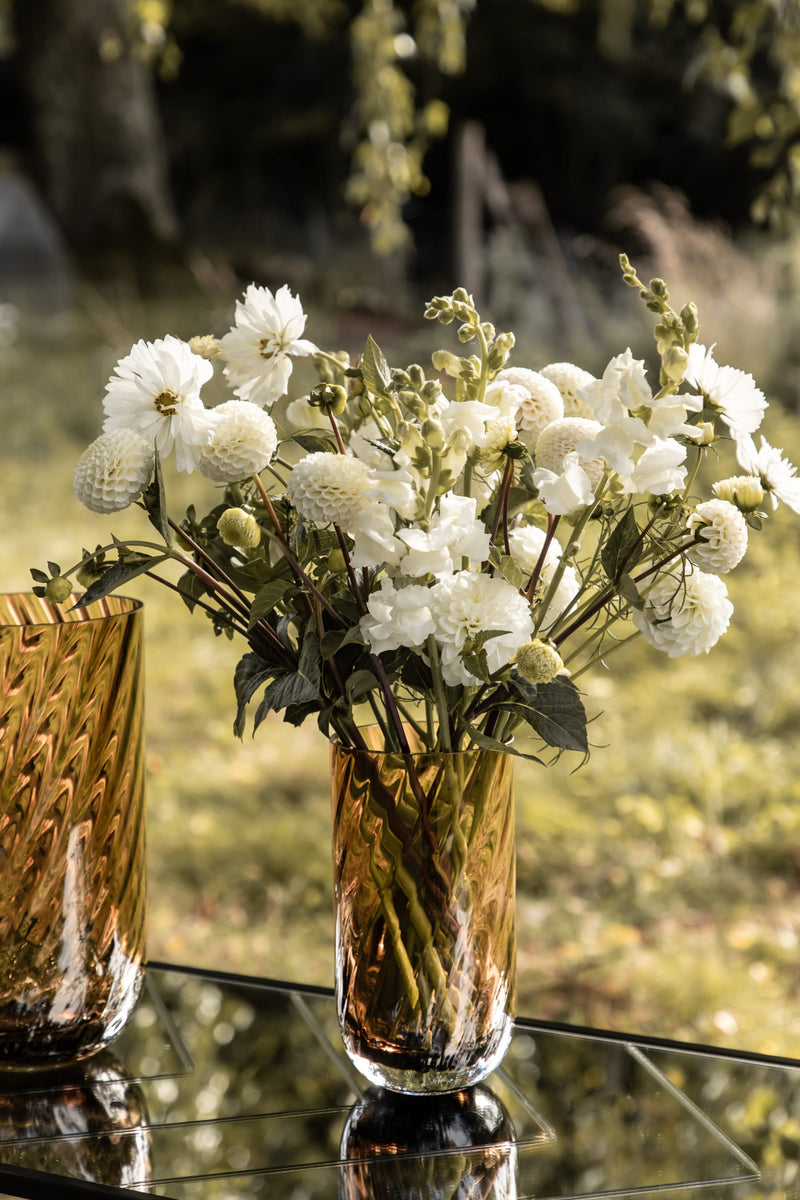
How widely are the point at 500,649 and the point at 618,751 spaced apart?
2.24m

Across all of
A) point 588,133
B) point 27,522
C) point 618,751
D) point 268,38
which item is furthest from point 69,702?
point 268,38

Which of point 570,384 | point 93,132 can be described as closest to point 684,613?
point 570,384

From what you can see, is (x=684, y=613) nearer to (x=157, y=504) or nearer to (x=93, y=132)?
(x=157, y=504)

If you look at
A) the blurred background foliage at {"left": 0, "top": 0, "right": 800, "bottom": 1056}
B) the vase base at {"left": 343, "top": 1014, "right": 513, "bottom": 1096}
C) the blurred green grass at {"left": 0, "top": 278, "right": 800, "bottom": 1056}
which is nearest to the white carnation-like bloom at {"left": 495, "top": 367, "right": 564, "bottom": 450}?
the vase base at {"left": 343, "top": 1014, "right": 513, "bottom": 1096}

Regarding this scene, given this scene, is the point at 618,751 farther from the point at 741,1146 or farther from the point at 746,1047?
the point at 741,1146

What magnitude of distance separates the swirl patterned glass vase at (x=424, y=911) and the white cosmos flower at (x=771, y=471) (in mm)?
211

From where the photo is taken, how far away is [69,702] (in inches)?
30.0

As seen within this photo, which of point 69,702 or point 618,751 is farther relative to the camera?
point 618,751

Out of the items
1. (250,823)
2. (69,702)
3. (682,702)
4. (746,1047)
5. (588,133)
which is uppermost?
(588,133)

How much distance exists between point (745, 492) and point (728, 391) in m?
0.06

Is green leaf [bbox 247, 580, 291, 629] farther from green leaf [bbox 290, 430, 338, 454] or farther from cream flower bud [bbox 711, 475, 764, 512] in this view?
cream flower bud [bbox 711, 475, 764, 512]

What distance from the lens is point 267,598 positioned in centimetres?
67

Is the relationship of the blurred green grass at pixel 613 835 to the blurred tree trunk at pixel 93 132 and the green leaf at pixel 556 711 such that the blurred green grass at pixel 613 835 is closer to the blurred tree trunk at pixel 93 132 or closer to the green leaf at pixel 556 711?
the green leaf at pixel 556 711

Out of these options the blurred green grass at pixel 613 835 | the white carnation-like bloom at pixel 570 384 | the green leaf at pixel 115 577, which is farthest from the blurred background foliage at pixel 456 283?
the green leaf at pixel 115 577
